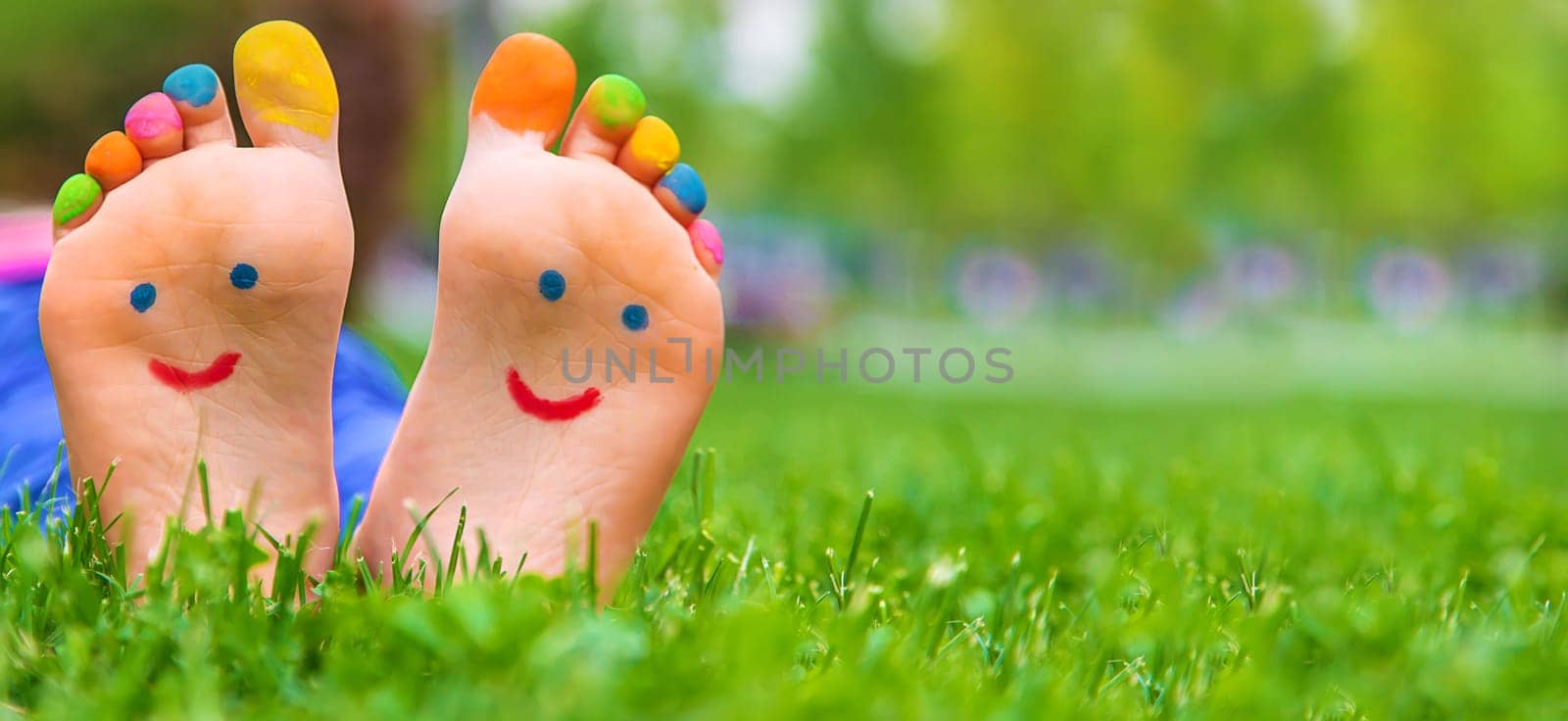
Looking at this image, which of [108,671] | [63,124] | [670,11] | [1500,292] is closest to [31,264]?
[108,671]

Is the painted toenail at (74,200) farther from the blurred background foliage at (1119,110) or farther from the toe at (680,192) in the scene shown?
the blurred background foliage at (1119,110)

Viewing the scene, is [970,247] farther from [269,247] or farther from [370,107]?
[269,247]

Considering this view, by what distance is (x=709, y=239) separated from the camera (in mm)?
1062

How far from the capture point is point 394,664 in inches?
27.6

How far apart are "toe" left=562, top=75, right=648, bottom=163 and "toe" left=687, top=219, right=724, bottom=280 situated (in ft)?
0.29

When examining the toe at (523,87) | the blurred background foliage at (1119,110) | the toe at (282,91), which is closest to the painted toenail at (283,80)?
the toe at (282,91)

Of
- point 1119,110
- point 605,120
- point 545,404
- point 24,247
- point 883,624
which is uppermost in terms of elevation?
point 1119,110

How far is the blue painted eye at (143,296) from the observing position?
953mm

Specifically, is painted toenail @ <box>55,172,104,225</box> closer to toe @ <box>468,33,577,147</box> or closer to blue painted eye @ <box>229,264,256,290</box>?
blue painted eye @ <box>229,264,256,290</box>

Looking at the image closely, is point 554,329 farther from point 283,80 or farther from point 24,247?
point 24,247

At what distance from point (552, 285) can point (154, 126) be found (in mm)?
317

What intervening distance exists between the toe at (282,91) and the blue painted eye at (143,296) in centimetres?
14

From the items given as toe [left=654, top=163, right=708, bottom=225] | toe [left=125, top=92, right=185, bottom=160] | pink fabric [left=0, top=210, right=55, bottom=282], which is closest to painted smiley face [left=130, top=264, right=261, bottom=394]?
toe [left=125, top=92, right=185, bottom=160]

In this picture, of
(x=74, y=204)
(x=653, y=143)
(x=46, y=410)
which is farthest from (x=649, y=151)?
(x=46, y=410)
